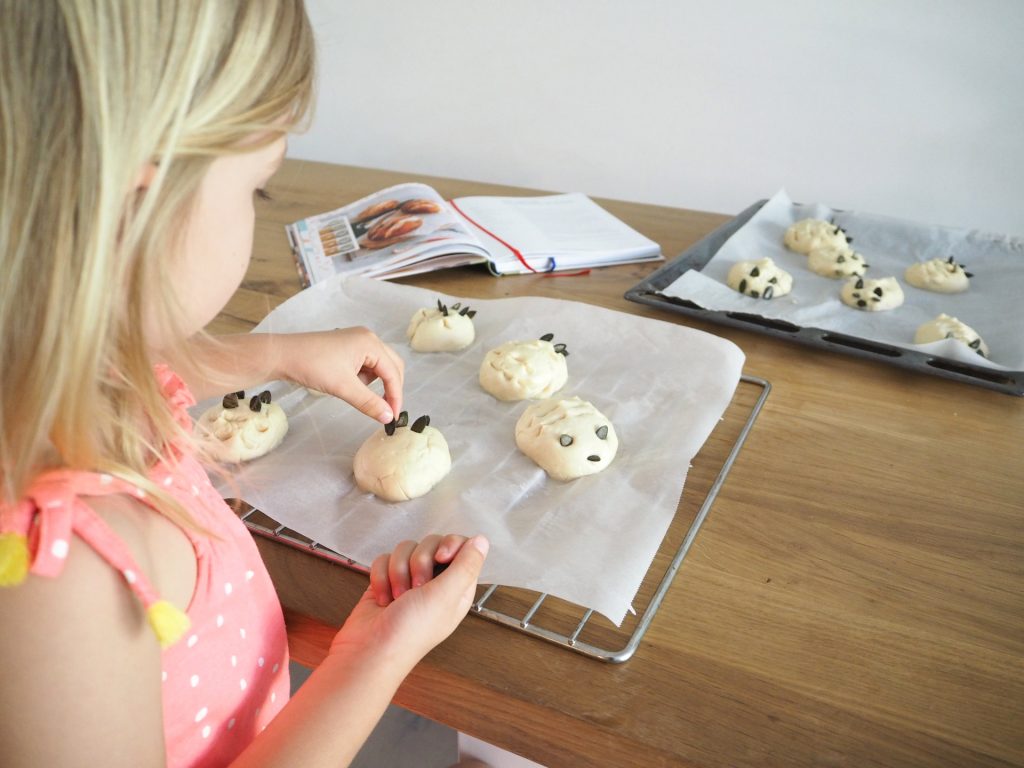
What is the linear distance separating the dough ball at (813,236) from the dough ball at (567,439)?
710 mm

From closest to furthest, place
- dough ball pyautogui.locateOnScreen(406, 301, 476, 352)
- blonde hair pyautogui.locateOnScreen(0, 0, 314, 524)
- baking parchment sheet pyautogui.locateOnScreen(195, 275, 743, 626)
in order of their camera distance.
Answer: blonde hair pyautogui.locateOnScreen(0, 0, 314, 524) < baking parchment sheet pyautogui.locateOnScreen(195, 275, 743, 626) < dough ball pyautogui.locateOnScreen(406, 301, 476, 352)

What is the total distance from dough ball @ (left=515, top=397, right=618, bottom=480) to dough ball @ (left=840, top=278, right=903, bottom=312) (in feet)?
1.94

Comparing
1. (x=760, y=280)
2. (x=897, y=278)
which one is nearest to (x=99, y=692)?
(x=760, y=280)

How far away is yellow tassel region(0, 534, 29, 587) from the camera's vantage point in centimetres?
47

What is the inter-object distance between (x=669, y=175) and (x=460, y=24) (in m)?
0.73

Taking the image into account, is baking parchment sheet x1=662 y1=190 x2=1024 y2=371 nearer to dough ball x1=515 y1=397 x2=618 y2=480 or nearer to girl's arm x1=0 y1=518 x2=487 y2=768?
dough ball x1=515 y1=397 x2=618 y2=480

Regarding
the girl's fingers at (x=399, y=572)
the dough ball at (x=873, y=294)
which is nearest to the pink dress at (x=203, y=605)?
the girl's fingers at (x=399, y=572)

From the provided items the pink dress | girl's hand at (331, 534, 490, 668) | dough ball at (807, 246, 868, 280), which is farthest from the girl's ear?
dough ball at (807, 246, 868, 280)

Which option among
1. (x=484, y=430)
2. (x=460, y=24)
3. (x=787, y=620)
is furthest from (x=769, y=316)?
(x=460, y=24)

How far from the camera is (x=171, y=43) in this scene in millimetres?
453

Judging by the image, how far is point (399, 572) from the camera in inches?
29.8

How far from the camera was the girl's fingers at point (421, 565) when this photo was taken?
2.48 feet

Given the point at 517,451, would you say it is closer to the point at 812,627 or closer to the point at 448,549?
the point at 448,549

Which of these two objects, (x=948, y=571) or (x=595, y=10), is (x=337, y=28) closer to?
(x=595, y=10)
